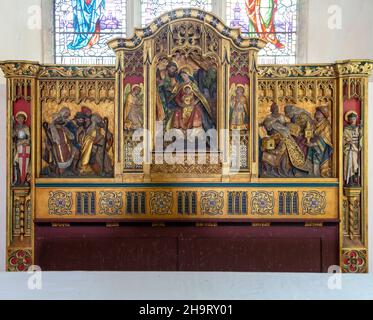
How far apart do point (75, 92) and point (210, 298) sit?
10.9 feet

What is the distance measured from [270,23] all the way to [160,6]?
1.91m

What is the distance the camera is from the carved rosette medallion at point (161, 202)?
7.16 meters

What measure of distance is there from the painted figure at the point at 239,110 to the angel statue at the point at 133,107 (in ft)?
3.83

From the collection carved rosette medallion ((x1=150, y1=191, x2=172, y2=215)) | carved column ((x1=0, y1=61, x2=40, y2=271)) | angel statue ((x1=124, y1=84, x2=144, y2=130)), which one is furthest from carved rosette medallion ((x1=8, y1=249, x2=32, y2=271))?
angel statue ((x1=124, y1=84, x2=144, y2=130))

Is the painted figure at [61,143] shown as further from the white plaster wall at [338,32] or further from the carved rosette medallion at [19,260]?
the white plaster wall at [338,32]

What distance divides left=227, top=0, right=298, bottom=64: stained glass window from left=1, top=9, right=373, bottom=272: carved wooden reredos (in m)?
2.53

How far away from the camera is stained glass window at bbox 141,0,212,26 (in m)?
9.59

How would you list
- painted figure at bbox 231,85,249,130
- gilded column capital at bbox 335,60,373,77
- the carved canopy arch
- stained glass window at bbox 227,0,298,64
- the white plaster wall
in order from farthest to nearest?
stained glass window at bbox 227,0,298,64, the white plaster wall, painted figure at bbox 231,85,249,130, the carved canopy arch, gilded column capital at bbox 335,60,373,77

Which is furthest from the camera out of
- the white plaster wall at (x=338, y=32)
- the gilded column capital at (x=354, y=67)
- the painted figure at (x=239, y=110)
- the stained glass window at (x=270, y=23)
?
the stained glass window at (x=270, y=23)

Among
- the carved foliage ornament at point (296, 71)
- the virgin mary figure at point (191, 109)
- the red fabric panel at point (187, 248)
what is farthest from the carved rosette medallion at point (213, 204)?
the carved foliage ornament at point (296, 71)

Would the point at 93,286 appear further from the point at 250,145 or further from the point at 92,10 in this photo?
the point at 92,10

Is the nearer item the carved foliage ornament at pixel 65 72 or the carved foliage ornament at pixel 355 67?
the carved foliage ornament at pixel 355 67

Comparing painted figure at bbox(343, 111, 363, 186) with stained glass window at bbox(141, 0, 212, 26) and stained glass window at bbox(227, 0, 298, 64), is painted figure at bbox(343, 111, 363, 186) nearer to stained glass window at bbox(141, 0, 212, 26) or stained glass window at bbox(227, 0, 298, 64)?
stained glass window at bbox(227, 0, 298, 64)
